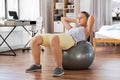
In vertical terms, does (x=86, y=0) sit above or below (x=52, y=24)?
above

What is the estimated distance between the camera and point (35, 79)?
3.04 metres

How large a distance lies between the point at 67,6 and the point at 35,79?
5510 mm

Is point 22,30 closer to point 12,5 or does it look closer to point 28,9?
point 12,5

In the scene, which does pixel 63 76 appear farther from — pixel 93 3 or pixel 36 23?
pixel 93 3

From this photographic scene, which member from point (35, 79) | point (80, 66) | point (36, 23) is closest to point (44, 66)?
point (80, 66)

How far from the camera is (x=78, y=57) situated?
3.58m

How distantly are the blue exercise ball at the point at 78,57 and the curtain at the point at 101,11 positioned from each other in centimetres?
453

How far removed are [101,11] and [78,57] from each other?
4.77 m

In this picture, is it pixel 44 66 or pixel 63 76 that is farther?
pixel 44 66

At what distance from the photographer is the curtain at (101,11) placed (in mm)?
8062

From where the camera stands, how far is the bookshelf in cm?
817

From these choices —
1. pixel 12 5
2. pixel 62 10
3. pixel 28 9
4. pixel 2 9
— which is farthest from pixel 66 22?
pixel 62 10

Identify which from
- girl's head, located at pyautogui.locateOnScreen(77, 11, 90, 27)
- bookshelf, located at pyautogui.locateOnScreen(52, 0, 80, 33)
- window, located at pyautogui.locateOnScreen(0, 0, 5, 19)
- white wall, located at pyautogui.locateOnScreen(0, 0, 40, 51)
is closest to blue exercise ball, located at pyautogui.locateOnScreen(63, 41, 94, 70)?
girl's head, located at pyautogui.locateOnScreen(77, 11, 90, 27)

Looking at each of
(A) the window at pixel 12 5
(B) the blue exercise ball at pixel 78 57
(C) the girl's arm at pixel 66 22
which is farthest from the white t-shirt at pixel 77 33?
(A) the window at pixel 12 5
